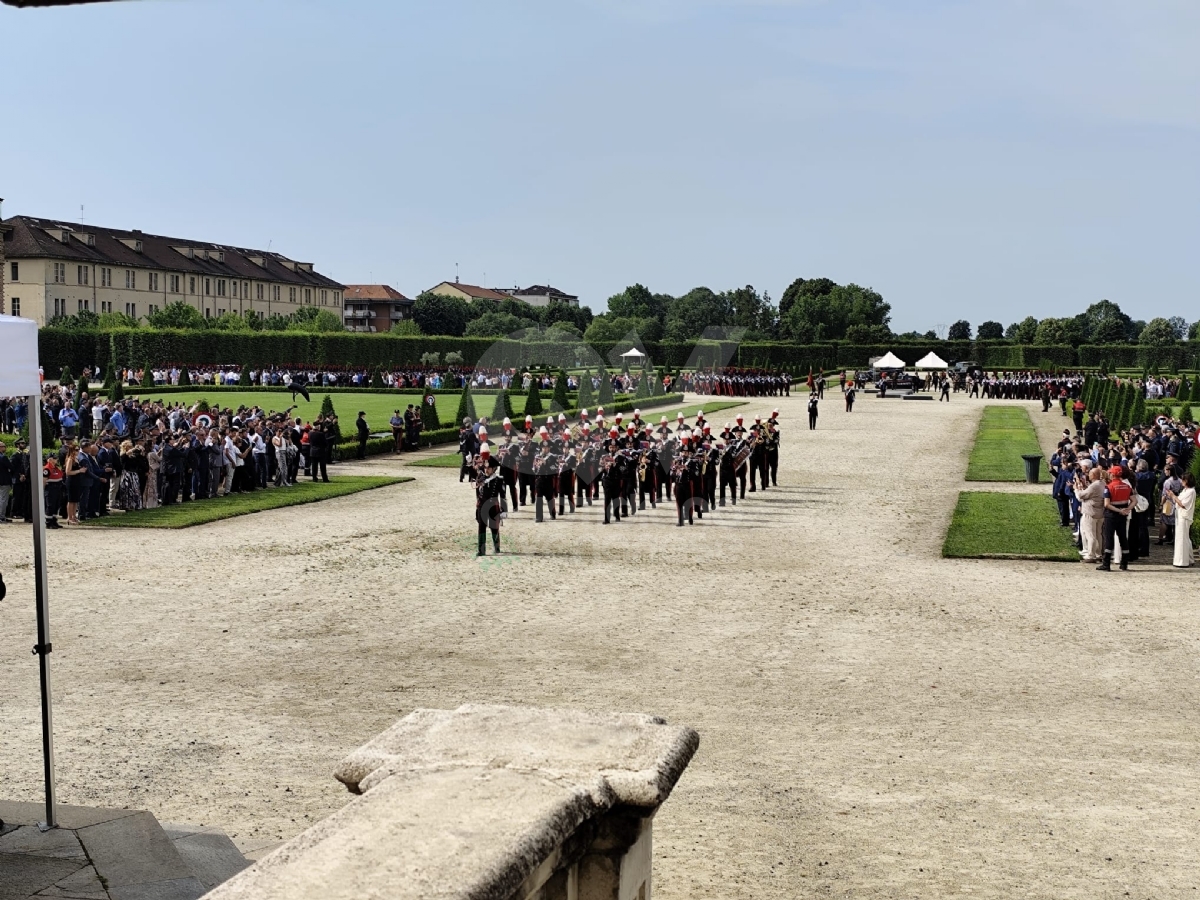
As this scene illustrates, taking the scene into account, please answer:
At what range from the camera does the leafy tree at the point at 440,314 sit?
435 ft

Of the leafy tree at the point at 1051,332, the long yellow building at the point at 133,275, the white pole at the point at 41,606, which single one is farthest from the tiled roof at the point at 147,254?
the white pole at the point at 41,606

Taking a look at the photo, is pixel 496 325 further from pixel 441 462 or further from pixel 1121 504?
pixel 1121 504

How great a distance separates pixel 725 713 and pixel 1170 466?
1222 cm

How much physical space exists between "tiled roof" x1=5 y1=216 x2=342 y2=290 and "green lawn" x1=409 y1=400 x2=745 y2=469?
56.5 m

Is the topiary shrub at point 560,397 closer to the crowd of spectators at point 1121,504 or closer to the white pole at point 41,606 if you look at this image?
the crowd of spectators at point 1121,504

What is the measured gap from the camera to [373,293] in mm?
162375

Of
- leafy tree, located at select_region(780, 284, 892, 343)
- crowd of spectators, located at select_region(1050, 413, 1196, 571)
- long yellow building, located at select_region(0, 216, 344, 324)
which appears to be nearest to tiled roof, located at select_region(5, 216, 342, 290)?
long yellow building, located at select_region(0, 216, 344, 324)

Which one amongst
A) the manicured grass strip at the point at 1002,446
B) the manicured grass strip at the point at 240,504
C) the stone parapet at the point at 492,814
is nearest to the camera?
the stone parapet at the point at 492,814

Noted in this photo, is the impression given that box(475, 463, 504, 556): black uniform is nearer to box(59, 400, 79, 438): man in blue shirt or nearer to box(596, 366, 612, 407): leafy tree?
box(59, 400, 79, 438): man in blue shirt

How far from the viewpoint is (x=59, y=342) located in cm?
7606

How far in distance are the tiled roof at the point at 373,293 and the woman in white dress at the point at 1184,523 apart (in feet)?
483

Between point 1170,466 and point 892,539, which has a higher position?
point 1170,466

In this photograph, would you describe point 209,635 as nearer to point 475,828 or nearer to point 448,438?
point 475,828

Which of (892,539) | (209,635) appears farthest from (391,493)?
(209,635)
